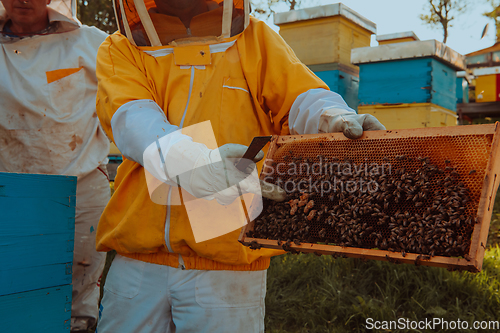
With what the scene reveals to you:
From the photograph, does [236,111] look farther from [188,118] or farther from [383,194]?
[383,194]

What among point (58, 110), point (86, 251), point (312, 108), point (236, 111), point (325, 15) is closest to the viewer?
point (312, 108)

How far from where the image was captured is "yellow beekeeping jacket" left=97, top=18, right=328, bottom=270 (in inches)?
77.5

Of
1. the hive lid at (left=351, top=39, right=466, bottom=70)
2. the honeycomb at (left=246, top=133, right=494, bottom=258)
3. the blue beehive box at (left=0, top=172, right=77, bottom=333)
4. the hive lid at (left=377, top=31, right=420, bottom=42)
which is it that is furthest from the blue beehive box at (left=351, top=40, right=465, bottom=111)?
the blue beehive box at (left=0, top=172, right=77, bottom=333)

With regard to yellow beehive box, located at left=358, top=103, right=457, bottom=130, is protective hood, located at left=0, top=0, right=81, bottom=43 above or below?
above

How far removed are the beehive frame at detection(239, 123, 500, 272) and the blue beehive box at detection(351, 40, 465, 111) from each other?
2824mm

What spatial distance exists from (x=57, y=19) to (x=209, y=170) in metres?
2.74

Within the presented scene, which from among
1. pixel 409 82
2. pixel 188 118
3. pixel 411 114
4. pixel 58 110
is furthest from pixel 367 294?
pixel 58 110

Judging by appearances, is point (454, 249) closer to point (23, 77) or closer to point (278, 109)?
point (278, 109)

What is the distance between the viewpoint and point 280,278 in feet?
15.0

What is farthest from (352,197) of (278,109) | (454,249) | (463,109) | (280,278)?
(463,109)

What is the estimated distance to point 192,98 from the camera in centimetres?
203

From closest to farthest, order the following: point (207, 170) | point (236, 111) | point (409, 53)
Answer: point (207, 170) → point (236, 111) → point (409, 53)

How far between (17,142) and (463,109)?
917cm

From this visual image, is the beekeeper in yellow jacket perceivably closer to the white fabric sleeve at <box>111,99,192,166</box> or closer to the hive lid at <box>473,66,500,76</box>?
the white fabric sleeve at <box>111,99,192,166</box>
